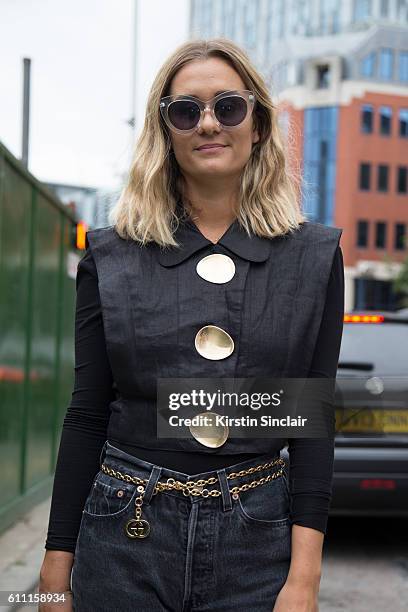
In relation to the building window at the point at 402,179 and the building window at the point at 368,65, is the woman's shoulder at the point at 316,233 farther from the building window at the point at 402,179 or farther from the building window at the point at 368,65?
the building window at the point at 368,65

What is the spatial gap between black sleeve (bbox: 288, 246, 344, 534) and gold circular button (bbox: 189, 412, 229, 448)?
0.16m

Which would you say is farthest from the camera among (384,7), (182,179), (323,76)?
(384,7)

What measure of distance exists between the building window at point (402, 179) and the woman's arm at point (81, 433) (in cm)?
5761

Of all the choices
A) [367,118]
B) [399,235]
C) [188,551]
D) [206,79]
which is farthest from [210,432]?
[367,118]

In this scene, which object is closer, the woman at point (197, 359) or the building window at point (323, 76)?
the woman at point (197, 359)

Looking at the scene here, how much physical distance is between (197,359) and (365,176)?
5705cm

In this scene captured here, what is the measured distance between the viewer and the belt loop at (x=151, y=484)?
1.81 m

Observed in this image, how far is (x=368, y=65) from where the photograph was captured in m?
59.3

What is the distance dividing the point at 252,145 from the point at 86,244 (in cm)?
42

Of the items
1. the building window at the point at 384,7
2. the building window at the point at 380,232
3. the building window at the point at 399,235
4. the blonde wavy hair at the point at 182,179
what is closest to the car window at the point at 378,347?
the blonde wavy hair at the point at 182,179

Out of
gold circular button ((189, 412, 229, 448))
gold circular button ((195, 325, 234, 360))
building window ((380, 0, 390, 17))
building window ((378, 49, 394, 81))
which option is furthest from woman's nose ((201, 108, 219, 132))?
building window ((380, 0, 390, 17))

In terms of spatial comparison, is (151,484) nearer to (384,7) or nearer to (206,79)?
(206,79)

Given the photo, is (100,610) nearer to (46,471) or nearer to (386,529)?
(386,529)

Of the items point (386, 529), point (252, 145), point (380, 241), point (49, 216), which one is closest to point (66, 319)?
point (49, 216)
